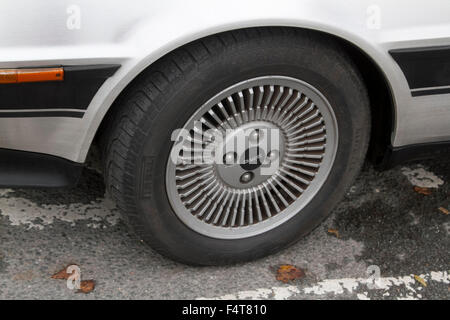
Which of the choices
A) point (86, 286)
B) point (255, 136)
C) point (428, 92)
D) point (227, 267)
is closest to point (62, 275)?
point (86, 286)

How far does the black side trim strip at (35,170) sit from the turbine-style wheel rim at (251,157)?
0.34 m

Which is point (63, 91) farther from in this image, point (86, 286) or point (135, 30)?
point (86, 286)

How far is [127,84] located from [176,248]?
2.32ft

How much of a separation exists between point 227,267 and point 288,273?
0.80 ft

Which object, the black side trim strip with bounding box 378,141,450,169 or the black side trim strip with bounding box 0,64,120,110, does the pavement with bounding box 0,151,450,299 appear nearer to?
the black side trim strip with bounding box 378,141,450,169

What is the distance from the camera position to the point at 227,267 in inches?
101

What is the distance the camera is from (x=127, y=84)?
79.4 inches

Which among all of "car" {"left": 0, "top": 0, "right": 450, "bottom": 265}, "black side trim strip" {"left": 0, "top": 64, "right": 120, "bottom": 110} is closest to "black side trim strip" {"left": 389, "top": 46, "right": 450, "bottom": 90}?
"car" {"left": 0, "top": 0, "right": 450, "bottom": 265}

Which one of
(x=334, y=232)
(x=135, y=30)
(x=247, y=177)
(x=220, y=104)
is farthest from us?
(x=334, y=232)

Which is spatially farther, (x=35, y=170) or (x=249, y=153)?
(x=249, y=153)

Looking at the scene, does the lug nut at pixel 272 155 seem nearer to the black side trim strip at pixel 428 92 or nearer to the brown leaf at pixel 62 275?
the black side trim strip at pixel 428 92

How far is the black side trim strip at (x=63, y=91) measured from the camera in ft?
6.36

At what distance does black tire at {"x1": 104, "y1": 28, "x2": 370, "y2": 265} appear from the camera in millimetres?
2029
